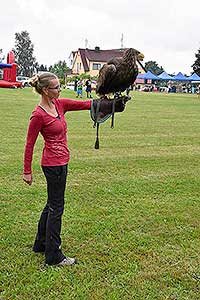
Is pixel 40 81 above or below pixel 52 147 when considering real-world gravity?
above

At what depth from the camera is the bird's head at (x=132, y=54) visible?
3.71 meters

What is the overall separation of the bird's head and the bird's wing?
14 centimetres

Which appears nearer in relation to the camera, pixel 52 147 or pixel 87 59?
pixel 52 147

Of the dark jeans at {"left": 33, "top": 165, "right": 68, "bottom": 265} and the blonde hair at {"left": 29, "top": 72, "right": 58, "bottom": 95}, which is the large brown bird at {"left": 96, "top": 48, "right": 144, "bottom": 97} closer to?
the blonde hair at {"left": 29, "top": 72, "right": 58, "bottom": 95}

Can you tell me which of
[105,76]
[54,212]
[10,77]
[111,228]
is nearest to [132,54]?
[105,76]

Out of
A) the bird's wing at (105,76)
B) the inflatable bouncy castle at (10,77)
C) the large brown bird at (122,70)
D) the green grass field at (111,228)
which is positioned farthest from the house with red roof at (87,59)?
the large brown bird at (122,70)

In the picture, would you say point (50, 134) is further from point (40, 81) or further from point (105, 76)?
point (105, 76)

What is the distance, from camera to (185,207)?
668cm

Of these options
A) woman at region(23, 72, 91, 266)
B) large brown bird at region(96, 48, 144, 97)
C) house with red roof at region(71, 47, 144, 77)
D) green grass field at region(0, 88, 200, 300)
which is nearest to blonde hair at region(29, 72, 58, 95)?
woman at region(23, 72, 91, 266)

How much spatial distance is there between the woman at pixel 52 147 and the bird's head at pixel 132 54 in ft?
2.88

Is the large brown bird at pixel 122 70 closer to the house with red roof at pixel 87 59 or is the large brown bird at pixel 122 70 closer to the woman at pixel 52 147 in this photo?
the woman at pixel 52 147

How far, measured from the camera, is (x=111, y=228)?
5.73m

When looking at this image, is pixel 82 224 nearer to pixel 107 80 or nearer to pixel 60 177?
pixel 60 177

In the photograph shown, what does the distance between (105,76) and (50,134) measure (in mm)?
971
